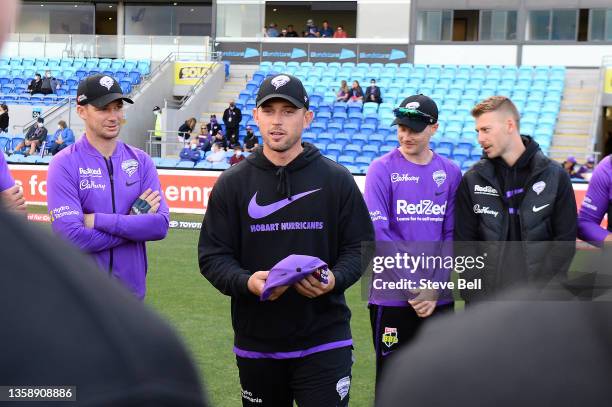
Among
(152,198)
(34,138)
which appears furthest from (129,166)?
(34,138)

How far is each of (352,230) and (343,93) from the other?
24516mm

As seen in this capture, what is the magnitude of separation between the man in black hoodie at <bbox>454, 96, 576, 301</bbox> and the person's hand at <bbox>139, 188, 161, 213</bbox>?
5.79ft

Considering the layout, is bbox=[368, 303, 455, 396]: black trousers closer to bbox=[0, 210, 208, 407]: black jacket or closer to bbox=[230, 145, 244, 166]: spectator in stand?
bbox=[0, 210, 208, 407]: black jacket

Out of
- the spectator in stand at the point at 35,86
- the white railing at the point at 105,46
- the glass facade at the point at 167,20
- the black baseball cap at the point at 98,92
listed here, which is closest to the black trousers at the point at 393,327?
the black baseball cap at the point at 98,92

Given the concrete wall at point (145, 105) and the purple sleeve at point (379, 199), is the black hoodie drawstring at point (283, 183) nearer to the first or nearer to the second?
the purple sleeve at point (379, 199)

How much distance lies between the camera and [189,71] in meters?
32.6

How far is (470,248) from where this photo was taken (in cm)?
488

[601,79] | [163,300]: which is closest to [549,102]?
[601,79]

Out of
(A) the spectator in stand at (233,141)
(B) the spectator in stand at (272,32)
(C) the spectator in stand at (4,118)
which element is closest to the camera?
(A) the spectator in stand at (233,141)

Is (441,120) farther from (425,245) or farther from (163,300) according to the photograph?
(425,245)

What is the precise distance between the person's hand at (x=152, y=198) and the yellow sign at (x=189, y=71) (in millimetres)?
27831

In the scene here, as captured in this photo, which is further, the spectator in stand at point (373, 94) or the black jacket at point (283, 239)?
the spectator in stand at point (373, 94)

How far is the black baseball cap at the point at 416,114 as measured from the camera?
5.36 meters

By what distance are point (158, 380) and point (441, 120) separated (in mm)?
26493
